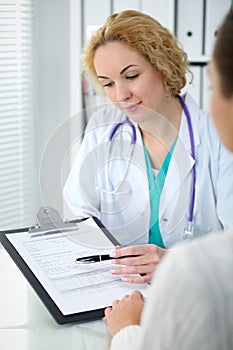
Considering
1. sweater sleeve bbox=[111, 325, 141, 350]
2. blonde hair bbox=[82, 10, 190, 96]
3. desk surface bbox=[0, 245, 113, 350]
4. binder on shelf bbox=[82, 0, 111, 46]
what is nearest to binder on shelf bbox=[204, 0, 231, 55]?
binder on shelf bbox=[82, 0, 111, 46]

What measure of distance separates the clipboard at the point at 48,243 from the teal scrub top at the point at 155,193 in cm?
14

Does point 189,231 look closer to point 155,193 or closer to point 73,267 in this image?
point 155,193

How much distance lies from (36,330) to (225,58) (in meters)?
0.65

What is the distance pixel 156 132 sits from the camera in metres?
1.71

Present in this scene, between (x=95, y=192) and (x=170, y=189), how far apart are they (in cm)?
21

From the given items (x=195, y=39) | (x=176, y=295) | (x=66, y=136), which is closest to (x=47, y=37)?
(x=195, y=39)

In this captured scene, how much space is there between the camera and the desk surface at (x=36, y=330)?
1.07 m

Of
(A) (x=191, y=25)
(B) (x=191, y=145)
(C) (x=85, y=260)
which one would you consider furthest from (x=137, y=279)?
(A) (x=191, y=25)

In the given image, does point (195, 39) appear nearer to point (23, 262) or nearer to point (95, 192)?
point (95, 192)

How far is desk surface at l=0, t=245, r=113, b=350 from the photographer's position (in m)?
1.07

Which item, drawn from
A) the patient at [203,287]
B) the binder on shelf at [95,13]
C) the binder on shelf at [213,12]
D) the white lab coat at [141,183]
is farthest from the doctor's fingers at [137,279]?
the binder on shelf at [95,13]

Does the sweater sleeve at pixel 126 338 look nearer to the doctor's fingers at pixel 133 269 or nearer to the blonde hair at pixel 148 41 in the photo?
the doctor's fingers at pixel 133 269

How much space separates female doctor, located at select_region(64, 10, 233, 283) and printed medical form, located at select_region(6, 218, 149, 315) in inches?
4.8

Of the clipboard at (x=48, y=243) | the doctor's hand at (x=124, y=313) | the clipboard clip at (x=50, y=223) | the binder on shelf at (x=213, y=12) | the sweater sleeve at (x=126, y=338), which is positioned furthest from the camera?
the binder on shelf at (x=213, y=12)
